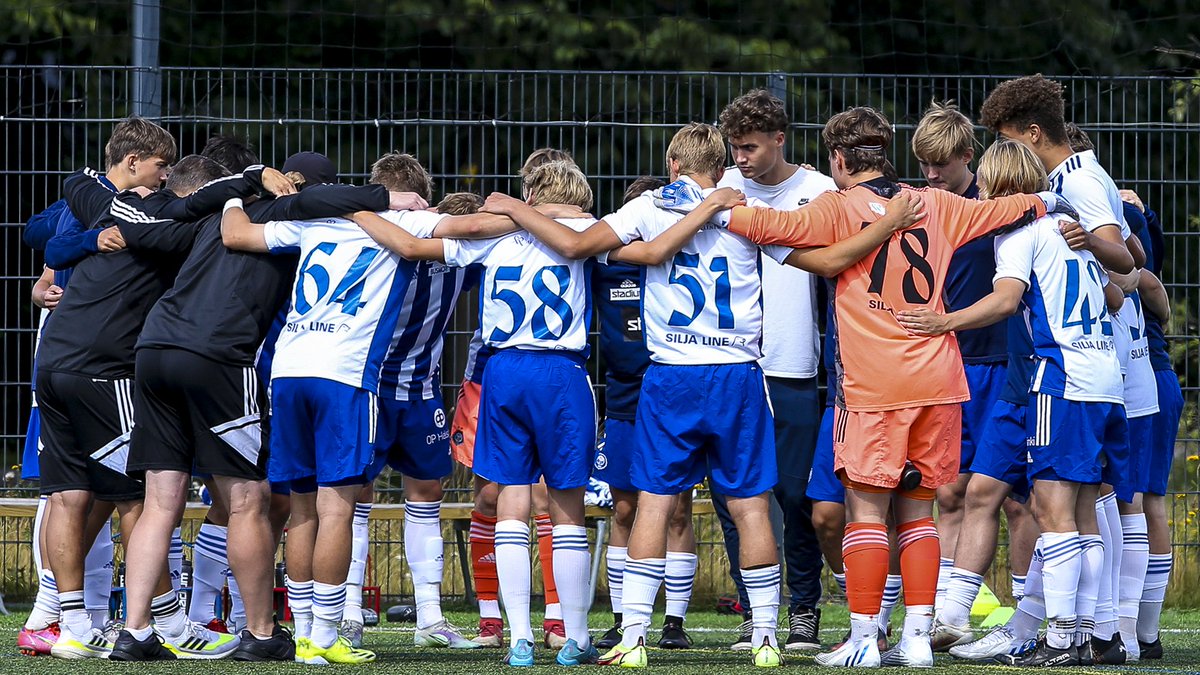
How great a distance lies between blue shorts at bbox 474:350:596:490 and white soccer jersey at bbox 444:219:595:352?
0.22ft

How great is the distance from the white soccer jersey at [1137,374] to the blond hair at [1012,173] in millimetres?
713

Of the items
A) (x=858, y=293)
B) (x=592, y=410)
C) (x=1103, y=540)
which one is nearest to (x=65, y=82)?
(x=592, y=410)

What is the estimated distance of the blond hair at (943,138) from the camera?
23.2 feet

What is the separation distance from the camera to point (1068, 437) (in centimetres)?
627

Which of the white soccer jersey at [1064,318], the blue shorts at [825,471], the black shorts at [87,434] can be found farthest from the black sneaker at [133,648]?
the white soccer jersey at [1064,318]

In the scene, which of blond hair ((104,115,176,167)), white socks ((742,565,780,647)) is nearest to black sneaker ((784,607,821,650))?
white socks ((742,565,780,647))

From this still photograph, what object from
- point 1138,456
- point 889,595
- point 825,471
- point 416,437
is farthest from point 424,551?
point 1138,456

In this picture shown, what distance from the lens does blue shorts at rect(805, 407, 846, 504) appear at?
21.3 feet

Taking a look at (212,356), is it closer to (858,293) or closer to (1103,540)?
(858,293)

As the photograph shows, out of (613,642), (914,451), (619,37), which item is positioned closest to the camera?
(914,451)

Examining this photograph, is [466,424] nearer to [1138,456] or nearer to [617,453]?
[617,453]

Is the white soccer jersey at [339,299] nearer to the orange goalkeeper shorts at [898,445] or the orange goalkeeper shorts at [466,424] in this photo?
the orange goalkeeper shorts at [466,424]

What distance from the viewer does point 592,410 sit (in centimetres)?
641

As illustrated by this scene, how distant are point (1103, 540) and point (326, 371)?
310 centimetres
